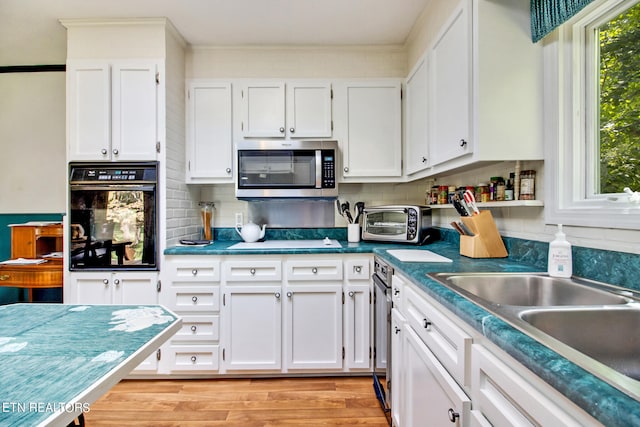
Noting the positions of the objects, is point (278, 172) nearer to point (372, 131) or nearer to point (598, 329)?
point (372, 131)

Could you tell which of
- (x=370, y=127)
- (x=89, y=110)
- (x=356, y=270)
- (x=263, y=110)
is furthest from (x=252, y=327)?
(x=89, y=110)

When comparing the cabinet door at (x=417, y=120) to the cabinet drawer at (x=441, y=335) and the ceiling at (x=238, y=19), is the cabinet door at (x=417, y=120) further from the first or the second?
the cabinet drawer at (x=441, y=335)

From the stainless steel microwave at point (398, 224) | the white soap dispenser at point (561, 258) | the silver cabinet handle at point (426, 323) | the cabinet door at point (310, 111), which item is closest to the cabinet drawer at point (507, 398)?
the silver cabinet handle at point (426, 323)

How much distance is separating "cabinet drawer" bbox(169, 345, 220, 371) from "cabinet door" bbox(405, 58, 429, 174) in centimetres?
194

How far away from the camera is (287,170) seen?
7.70 ft

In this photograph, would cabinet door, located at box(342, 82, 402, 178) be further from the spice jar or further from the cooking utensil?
the spice jar

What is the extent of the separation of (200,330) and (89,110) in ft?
5.73

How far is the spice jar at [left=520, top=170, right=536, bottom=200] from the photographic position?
1420mm

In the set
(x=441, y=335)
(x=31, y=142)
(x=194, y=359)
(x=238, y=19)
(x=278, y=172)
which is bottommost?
(x=194, y=359)

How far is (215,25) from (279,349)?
240 cm

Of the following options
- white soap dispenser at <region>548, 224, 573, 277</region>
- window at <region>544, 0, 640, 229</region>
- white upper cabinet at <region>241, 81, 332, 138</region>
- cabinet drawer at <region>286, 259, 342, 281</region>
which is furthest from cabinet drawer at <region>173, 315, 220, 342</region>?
window at <region>544, 0, 640, 229</region>

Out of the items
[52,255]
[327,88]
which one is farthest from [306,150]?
[52,255]

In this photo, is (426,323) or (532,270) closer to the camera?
(426,323)

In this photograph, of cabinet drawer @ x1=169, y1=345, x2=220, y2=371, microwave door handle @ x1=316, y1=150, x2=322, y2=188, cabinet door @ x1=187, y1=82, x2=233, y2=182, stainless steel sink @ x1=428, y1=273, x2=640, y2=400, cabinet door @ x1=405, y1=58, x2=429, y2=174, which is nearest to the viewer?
stainless steel sink @ x1=428, y1=273, x2=640, y2=400
